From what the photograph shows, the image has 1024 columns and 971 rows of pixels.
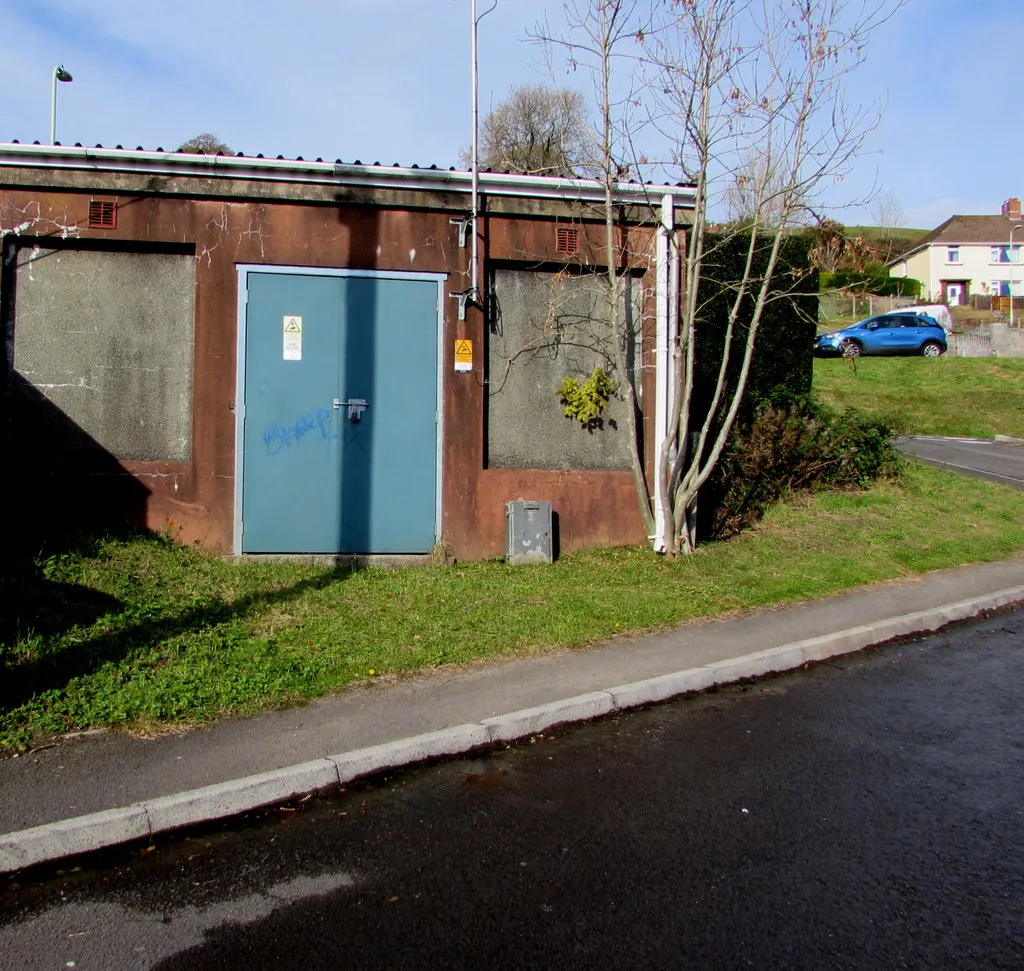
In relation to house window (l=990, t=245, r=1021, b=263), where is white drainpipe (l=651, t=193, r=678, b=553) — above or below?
below

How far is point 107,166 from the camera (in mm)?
9320

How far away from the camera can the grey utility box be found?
9898 millimetres

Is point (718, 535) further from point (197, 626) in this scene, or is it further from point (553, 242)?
point (197, 626)

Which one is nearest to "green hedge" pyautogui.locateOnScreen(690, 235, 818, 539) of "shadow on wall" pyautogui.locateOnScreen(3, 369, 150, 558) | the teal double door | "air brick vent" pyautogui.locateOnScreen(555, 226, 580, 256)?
"air brick vent" pyautogui.locateOnScreen(555, 226, 580, 256)

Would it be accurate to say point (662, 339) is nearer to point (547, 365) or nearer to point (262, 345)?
point (547, 365)

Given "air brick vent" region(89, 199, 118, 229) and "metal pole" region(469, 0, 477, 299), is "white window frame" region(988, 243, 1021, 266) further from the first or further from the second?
"air brick vent" region(89, 199, 118, 229)

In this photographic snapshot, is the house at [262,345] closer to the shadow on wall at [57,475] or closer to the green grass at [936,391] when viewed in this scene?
the shadow on wall at [57,475]

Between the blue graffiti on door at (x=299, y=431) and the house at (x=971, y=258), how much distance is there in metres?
61.7

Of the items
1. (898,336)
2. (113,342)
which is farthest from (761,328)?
(898,336)

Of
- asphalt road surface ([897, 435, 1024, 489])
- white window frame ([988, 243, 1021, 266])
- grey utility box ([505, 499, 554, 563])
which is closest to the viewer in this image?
grey utility box ([505, 499, 554, 563])

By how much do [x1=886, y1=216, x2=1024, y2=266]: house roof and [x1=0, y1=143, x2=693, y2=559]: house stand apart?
61.7m

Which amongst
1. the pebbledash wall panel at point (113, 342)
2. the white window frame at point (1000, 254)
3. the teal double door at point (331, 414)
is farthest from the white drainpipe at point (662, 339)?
the white window frame at point (1000, 254)

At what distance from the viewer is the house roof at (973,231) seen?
211 ft

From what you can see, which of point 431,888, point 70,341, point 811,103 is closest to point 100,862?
point 431,888
